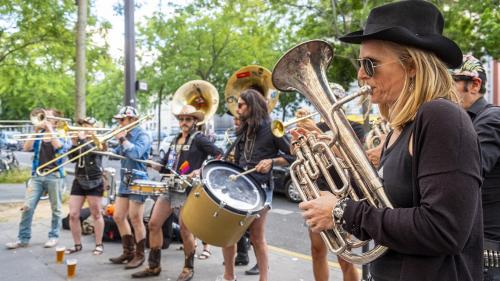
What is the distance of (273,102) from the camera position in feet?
22.3

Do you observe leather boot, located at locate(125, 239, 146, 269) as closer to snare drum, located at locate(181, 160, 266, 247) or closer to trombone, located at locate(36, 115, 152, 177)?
trombone, located at locate(36, 115, 152, 177)

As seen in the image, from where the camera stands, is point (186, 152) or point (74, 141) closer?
point (186, 152)

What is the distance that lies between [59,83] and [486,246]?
15.8 m

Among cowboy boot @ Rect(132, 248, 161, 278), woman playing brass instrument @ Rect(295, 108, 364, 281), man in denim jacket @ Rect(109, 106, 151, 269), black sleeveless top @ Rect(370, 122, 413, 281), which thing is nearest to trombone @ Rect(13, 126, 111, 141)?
man in denim jacket @ Rect(109, 106, 151, 269)

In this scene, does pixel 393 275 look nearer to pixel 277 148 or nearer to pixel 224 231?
pixel 224 231

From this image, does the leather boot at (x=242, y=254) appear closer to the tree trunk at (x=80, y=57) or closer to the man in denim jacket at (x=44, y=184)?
the man in denim jacket at (x=44, y=184)

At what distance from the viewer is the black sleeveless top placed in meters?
1.46

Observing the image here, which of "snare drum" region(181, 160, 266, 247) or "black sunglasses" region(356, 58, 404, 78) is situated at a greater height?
"black sunglasses" region(356, 58, 404, 78)

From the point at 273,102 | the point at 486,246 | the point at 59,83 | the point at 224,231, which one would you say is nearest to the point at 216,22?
the point at 59,83

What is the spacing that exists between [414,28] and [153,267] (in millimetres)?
4129

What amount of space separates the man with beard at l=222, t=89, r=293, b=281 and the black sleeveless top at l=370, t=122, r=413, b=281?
2601 millimetres

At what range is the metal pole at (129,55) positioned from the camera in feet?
24.8

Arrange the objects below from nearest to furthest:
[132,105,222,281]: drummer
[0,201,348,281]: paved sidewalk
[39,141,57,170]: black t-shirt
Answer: [132,105,222,281]: drummer < [0,201,348,281]: paved sidewalk < [39,141,57,170]: black t-shirt

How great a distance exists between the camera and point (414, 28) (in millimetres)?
1546
